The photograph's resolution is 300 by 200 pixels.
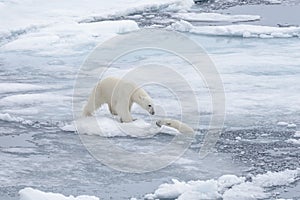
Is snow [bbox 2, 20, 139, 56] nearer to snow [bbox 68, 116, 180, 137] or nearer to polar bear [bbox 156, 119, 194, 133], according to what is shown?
snow [bbox 68, 116, 180, 137]

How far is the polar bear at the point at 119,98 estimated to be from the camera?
6.02m

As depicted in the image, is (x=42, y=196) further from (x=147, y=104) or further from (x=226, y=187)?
(x=147, y=104)

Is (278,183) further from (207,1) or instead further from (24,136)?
(207,1)

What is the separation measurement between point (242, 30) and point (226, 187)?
233 inches

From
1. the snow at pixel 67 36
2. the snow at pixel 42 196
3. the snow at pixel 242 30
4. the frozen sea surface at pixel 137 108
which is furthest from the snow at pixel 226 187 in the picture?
the snow at pixel 242 30

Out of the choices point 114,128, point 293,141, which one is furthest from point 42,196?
point 293,141

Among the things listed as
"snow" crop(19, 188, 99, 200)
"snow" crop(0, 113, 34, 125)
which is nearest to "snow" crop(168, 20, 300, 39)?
"snow" crop(0, 113, 34, 125)

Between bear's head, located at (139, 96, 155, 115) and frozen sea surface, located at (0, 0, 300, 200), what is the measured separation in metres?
0.15

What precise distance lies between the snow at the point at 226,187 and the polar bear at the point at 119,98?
142 cm

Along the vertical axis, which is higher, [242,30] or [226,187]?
[242,30]

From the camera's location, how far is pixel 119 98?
19.9ft

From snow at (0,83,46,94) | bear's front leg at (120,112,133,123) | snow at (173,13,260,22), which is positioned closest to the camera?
bear's front leg at (120,112,133,123)

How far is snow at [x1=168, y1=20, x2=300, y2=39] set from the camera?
32.7 feet

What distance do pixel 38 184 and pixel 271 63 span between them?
4.35 metres
